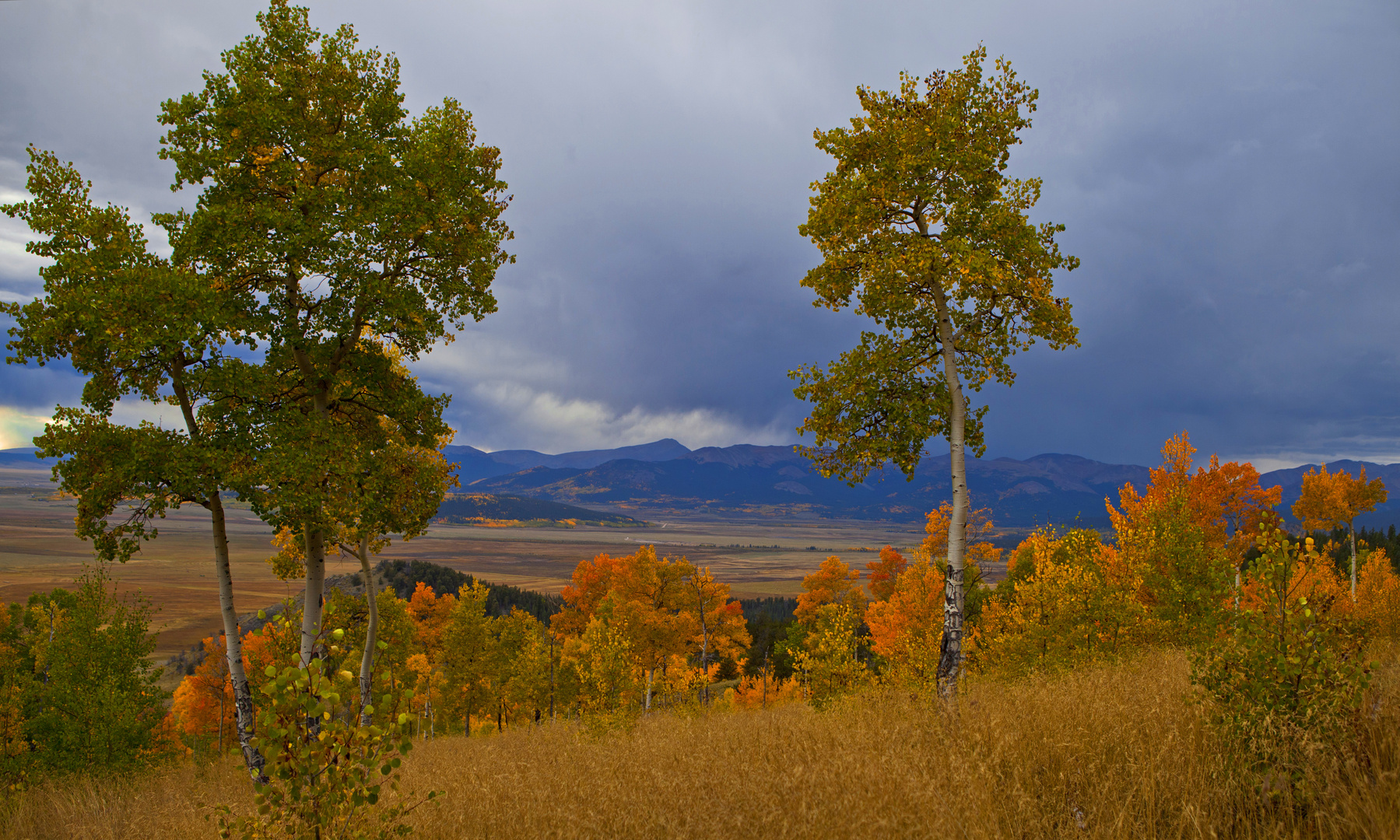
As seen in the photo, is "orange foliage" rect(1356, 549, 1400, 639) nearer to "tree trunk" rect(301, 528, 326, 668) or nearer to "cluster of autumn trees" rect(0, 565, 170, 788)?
"tree trunk" rect(301, 528, 326, 668)

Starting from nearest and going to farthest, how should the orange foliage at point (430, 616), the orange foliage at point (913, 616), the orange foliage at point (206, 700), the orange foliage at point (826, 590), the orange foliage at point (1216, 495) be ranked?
the orange foliage at point (913, 616) → the orange foliage at point (1216, 495) → the orange foliage at point (430, 616) → the orange foliage at point (206, 700) → the orange foliage at point (826, 590)

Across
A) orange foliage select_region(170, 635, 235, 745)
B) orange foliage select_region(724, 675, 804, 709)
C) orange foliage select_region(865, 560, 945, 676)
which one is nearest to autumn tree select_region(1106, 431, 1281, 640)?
orange foliage select_region(865, 560, 945, 676)

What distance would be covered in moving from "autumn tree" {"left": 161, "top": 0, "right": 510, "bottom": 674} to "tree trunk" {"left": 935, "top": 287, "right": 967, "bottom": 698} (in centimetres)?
930

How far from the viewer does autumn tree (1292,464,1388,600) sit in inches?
1373

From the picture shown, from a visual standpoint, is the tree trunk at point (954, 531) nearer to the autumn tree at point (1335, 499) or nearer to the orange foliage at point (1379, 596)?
the orange foliage at point (1379, 596)

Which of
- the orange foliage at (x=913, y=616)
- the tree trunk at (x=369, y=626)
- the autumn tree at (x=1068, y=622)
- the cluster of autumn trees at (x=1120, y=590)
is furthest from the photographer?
the orange foliage at (x=913, y=616)

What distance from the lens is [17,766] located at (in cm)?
1995

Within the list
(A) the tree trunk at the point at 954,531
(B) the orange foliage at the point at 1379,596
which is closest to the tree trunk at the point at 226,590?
(A) the tree trunk at the point at 954,531

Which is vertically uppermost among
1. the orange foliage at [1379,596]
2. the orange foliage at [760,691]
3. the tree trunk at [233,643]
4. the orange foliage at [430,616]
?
the tree trunk at [233,643]

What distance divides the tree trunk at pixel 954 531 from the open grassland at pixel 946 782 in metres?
0.50

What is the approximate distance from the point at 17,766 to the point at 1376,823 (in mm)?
32664

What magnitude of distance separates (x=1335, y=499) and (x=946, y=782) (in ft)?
148

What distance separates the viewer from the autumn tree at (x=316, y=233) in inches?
410

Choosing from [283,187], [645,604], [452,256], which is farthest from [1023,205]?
[645,604]
